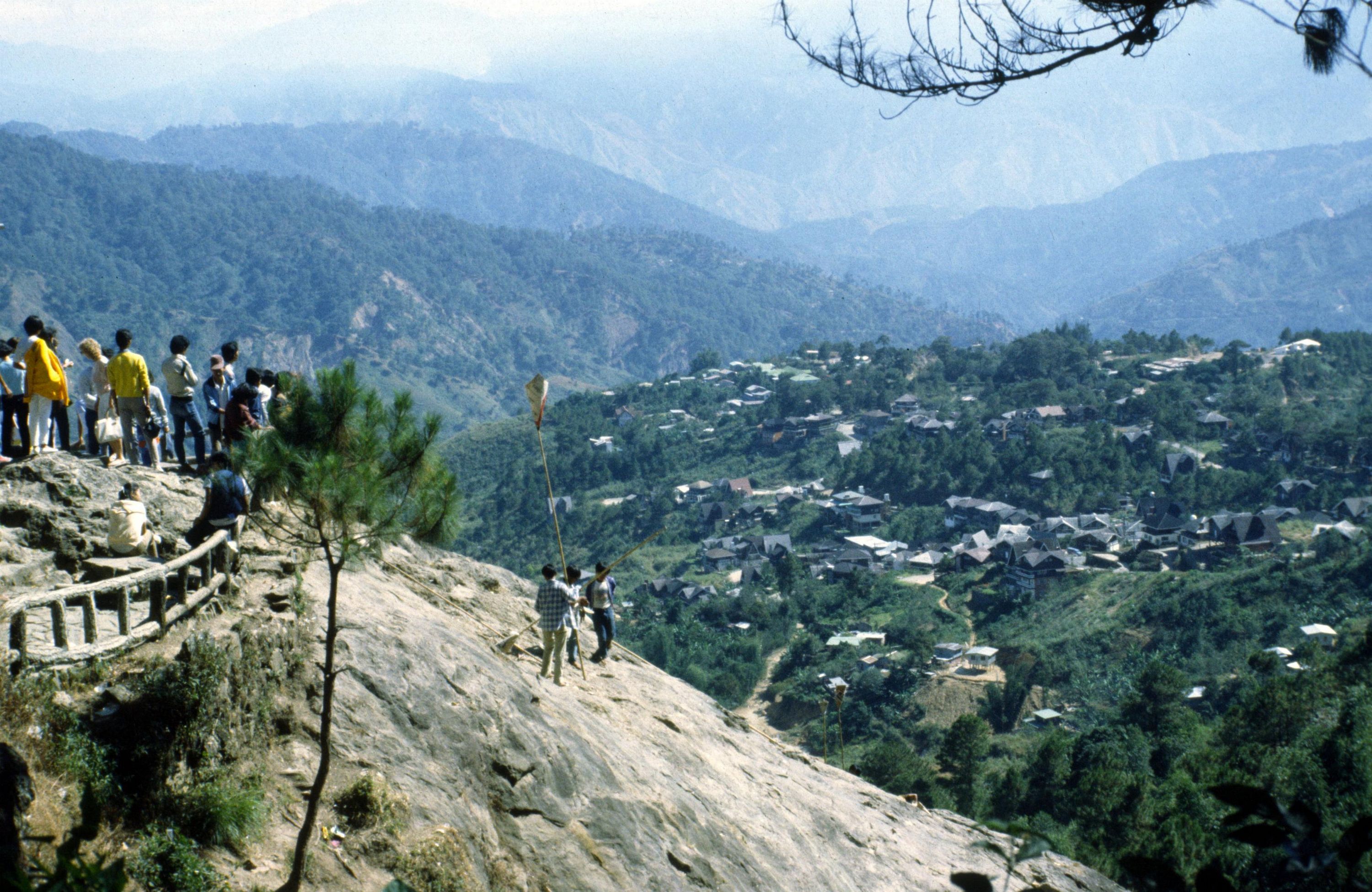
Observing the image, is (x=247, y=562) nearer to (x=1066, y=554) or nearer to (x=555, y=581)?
(x=555, y=581)

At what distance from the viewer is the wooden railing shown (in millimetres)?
6953

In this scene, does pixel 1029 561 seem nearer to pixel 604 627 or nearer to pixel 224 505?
pixel 604 627

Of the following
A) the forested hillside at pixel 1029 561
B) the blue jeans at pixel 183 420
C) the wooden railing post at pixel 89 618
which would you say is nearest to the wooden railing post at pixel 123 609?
the wooden railing post at pixel 89 618

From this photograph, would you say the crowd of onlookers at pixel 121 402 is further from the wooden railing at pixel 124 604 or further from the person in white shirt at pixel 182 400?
the wooden railing at pixel 124 604

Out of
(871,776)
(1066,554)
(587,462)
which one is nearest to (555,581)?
(871,776)

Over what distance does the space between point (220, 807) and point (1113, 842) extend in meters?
25.4

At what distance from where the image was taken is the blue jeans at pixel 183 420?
41.7 feet

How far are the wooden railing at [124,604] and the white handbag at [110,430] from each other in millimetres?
3658

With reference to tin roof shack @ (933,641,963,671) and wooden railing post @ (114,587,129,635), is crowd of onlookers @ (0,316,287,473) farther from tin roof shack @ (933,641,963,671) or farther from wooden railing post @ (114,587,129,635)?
tin roof shack @ (933,641,963,671)

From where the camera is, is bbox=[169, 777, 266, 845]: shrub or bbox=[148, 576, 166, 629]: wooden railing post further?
bbox=[148, 576, 166, 629]: wooden railing post

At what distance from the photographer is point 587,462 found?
98.2m

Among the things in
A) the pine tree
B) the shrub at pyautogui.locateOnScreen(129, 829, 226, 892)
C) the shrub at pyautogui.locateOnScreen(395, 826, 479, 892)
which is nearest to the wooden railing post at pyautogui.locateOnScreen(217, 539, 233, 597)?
the pine tree

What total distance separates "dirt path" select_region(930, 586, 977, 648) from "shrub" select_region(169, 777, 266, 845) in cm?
4921

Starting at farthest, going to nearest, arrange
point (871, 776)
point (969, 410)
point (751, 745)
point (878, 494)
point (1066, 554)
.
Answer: point (969, 410)
point (878, 494)
point (1066, 554)
point (871, 776)
point (751, 745)
